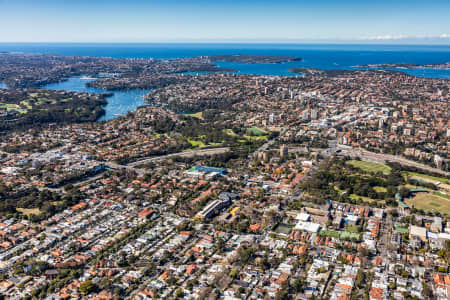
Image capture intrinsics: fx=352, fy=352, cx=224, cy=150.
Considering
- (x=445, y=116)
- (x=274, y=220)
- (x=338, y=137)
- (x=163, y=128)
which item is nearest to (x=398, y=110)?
(x=445, y=116)

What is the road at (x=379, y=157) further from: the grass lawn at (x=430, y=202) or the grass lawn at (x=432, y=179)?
the grass lawn at (x=430, y=202)

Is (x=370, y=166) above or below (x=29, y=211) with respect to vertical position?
above

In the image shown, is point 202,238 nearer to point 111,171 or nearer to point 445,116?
point 111,171

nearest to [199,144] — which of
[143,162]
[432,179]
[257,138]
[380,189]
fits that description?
[257,138]

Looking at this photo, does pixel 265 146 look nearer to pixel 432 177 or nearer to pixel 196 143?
pixel 196 143

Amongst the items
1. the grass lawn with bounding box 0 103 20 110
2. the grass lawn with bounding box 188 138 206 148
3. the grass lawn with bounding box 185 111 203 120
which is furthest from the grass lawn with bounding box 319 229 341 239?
the grass lawn with bounding box 0 103 20 110

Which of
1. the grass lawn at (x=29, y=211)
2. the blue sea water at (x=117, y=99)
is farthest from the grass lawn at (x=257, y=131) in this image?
the grass lawn at (x=29, y=211)
